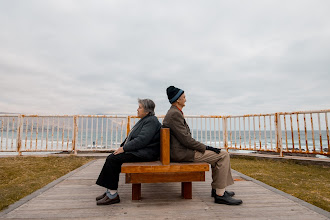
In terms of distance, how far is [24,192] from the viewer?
9.55ft

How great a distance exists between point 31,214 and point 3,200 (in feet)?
2.70

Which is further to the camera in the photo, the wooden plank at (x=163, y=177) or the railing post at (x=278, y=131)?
the railing post at (x=278, y=131)

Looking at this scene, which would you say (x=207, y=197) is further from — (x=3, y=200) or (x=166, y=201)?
(x=3, y=200)

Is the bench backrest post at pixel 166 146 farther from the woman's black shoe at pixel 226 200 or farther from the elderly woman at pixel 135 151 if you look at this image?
the woman's black shoe at pixel 226 200

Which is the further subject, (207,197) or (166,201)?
(207,197)

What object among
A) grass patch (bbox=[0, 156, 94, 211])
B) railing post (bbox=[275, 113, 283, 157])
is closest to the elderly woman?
grass patch (bbox=[0, 156, 94, 211])

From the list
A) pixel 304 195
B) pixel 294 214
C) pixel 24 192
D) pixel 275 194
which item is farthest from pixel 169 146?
pixel 24 192

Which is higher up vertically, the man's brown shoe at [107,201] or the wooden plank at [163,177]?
the wooden plank at [163,177]

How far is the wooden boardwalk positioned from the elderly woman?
0.19m

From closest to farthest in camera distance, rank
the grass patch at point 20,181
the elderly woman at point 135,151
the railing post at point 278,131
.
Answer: the elderly woman at point 135,151 → the grass patch at point 20,181 → the railing post at point 278,131

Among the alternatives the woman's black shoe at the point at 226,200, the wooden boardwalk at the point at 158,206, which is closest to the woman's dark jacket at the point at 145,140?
the wooden boardwalk at the point at 158,206

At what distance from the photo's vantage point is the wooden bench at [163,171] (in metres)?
2.26

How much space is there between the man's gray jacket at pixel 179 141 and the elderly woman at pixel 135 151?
25 centimetres

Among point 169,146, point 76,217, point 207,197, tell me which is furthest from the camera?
point 207,197
